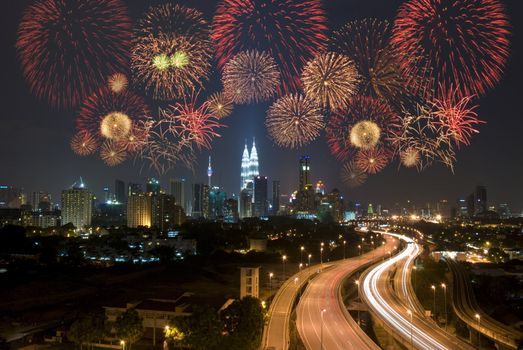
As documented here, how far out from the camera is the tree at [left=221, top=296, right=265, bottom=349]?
19.2m

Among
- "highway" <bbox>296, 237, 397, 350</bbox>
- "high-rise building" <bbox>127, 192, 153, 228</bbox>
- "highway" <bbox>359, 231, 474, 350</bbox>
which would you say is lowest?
"highway" <bbox>359, 231, 474, 350</bbox>

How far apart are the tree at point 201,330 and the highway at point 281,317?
6.80 ft

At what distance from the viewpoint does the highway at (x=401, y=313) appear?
19.8 meters

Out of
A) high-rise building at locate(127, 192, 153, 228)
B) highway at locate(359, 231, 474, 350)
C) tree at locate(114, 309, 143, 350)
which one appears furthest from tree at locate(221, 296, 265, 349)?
high-rise building at locate(127, 192, 153, 228)

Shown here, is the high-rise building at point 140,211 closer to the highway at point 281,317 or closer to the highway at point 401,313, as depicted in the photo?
the highway at point 401,313

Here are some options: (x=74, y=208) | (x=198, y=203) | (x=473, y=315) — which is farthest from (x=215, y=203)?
(x=473, y=315)

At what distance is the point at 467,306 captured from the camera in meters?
31.7

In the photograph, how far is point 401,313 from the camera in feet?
85.0

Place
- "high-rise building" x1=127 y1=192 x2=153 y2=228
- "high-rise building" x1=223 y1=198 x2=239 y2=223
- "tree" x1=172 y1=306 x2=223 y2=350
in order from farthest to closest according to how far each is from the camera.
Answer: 1. "high-rise building" x1=223 y1=198 x2=239 y2=223
2. "high-rise building" x1=127 y1=192 x2=153 y2=228
3. "tree" x1=172 y1=306 x2=223 y2=350

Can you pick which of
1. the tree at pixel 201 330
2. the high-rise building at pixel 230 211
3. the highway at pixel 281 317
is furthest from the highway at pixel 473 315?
the high-rise building at pixel 230 211

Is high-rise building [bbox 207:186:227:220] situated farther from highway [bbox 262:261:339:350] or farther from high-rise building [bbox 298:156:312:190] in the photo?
highway [bbox 262:261:339:350]

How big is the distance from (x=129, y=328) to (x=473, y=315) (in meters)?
20.8

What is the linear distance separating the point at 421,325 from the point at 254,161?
444 feet

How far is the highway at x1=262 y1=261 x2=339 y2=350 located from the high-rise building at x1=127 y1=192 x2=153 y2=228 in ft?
250
